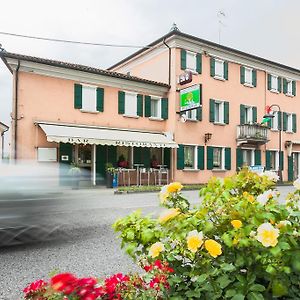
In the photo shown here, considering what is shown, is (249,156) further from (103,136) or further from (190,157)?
(103,136)

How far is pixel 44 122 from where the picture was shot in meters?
17.2

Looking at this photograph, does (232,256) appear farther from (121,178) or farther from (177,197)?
(121,178)

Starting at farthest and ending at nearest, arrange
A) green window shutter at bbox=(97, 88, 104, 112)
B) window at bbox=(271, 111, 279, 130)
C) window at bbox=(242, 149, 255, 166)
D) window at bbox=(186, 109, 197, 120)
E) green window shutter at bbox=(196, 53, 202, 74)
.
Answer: window at bbox=(271, 111, 279, 130) < window at bbox=(242, 149, 255, 166) < green window shutter at bbox=(196, 53, 202, 74) < window at bbox=(186, 109, 197, 120) < green window shutter at bbox=(97, 88, 104, 112)

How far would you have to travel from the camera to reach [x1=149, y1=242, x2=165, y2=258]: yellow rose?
6.63ft

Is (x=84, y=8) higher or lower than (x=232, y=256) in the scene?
higher

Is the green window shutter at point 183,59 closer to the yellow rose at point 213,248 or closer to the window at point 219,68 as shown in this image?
the window at point 219,68

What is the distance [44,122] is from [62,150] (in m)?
1.71

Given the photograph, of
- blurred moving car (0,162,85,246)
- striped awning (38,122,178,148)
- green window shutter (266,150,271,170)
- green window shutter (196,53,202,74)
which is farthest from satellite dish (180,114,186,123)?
blurred moving car (0,162,85,246)

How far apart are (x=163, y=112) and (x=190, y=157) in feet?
11.4

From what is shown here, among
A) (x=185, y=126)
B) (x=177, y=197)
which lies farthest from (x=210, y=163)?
(x=177, y=197)

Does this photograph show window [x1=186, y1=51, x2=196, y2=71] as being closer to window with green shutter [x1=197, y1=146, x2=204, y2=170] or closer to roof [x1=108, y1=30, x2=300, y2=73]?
roof [x1=108, y1=30, x2=300, y2=73]

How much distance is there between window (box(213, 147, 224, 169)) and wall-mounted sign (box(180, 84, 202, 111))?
4550 mm

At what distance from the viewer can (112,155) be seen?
1964 centimetres

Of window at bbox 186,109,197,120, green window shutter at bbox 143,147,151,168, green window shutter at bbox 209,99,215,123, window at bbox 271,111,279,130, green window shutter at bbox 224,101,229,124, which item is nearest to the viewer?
green window shutter at bbox 143,147,151,168
